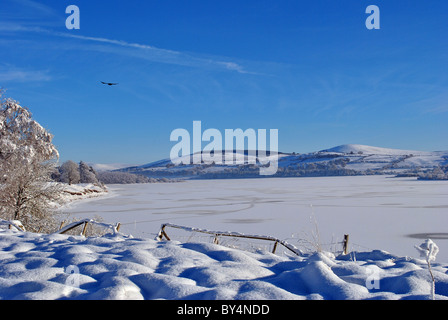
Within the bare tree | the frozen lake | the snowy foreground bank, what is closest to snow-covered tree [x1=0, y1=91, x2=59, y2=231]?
the frozen lake

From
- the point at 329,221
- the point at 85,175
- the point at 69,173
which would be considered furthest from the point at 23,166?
the point at 85,175

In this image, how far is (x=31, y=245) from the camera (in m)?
4.75

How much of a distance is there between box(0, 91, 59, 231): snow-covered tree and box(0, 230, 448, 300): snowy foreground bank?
25.6 feet

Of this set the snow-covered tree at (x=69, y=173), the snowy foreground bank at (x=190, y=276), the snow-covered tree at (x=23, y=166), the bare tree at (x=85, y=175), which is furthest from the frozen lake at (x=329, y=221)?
Result: the bare tree at (x=85, y=175)

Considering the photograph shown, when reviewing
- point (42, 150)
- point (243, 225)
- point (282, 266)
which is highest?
point (42, 150)

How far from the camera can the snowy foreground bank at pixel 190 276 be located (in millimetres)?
2729

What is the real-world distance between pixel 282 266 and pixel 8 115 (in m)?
11.0

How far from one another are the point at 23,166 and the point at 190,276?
33.4 ft

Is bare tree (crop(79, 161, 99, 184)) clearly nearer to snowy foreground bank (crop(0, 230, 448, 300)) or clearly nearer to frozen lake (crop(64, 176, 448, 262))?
frozen lake (crop(64, 176, 448, 262))

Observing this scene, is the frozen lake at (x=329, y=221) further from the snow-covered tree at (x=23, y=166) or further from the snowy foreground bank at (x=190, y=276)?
the snowy foreground bank at (x=190, y=276)

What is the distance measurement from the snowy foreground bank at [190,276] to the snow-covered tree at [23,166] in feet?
25.6
